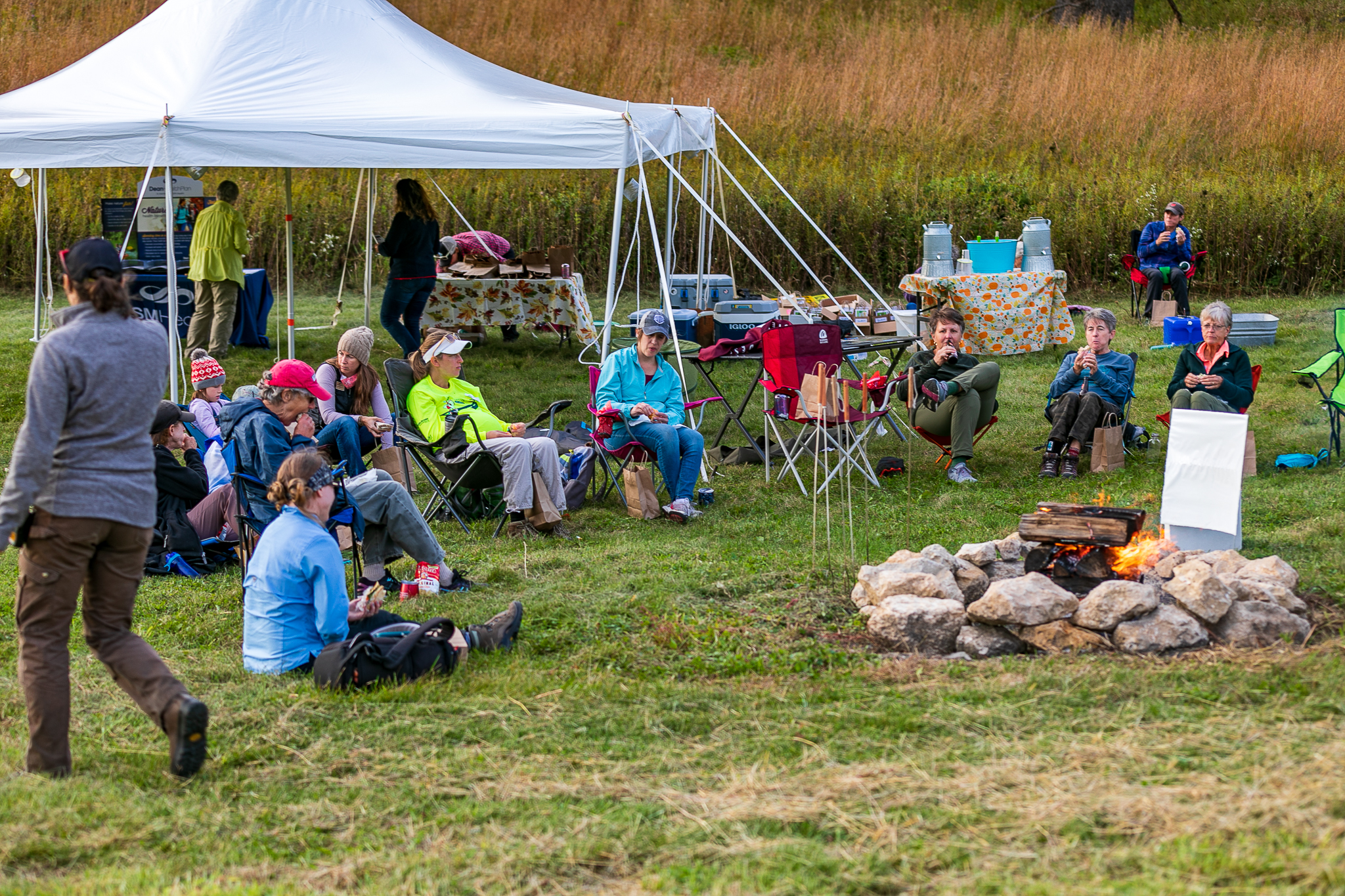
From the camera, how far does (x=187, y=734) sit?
350cm

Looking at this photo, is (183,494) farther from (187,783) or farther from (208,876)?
(208,876)

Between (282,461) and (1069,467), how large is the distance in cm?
426

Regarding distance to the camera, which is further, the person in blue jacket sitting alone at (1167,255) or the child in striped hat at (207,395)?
the person in blue jacket sitting alone at (1167,255)

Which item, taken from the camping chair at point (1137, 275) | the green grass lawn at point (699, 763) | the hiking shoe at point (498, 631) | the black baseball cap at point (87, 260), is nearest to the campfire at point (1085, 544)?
the green grass lawn at point (699, 763)

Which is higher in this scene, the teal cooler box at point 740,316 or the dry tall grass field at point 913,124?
the dry tall grass field at point 913,124

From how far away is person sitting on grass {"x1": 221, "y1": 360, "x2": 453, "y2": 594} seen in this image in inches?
204

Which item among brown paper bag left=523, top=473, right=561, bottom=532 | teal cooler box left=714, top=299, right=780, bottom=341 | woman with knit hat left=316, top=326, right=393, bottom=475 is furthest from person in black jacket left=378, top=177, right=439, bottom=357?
brown paper bag left=523, top=473, right=561, bottom=532

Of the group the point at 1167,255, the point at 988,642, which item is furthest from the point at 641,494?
the point at 1167,255

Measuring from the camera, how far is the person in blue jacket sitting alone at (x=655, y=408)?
263 inches

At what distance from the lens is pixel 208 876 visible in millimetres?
3061

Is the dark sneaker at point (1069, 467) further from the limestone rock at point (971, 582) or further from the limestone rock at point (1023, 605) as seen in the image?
the limestone rock at point (1023, 605)

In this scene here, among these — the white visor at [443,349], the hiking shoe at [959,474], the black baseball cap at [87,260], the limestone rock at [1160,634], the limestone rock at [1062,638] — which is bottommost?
the limestone rock at [1062,638]

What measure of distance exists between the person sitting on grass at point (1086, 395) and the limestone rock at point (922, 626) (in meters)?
2.89

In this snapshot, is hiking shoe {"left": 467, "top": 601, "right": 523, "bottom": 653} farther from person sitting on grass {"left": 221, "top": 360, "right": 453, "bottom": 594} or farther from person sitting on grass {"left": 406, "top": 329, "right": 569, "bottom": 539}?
person sitting on grass {"left": 406, "top": 329, "right": 569, "bottom": 539}
